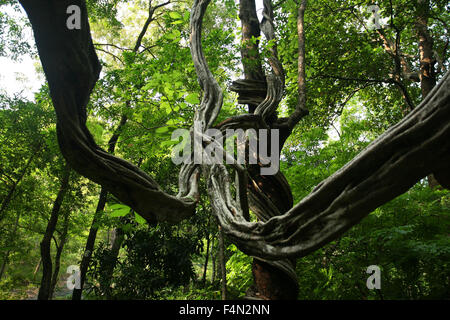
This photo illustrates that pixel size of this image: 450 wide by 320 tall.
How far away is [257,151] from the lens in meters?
2.02

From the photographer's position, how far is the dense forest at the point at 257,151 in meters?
0.57

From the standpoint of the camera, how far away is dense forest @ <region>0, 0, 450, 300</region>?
574 millimetres

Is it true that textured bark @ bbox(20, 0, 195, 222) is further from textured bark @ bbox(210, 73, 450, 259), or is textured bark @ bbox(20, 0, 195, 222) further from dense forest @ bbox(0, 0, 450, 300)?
textured bark @ bbox(210, 73, 450, 259)

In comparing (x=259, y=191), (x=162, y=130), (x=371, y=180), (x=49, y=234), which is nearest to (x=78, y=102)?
(x=371, y=180)
